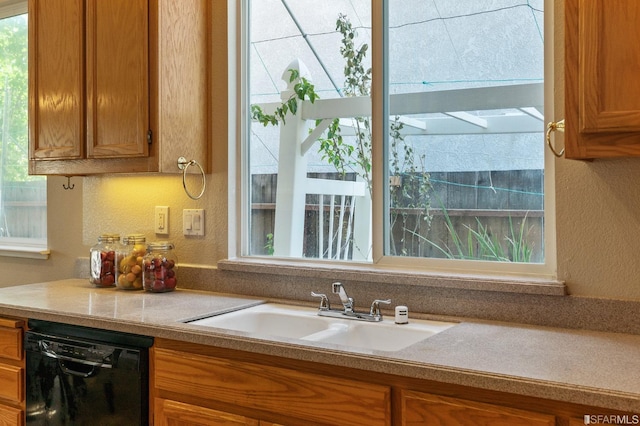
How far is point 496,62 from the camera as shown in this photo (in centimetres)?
209

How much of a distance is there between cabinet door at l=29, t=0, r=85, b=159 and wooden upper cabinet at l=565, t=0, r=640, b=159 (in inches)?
73.6

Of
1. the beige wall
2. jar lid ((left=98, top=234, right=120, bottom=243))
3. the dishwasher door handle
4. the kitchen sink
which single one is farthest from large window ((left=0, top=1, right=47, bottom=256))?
the kitchen sink

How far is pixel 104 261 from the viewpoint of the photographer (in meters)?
2.66

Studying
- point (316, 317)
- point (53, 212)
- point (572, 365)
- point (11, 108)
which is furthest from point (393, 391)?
point (11, 108)

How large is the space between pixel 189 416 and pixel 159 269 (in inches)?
32.1

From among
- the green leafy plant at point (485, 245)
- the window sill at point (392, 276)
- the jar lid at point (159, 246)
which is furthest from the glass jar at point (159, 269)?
the green leafy plant at point (485, 245)

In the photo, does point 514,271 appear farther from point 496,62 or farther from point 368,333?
point 496,62

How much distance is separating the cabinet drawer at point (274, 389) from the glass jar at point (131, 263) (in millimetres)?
730

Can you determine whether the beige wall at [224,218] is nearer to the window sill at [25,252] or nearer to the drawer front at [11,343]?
the window sill at [25,252]

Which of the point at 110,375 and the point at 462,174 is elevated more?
the point at 462,174

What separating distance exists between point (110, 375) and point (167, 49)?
1204 millimetres

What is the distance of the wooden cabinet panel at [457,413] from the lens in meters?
1.34

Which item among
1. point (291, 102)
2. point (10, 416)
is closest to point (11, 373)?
point (10, 416)
